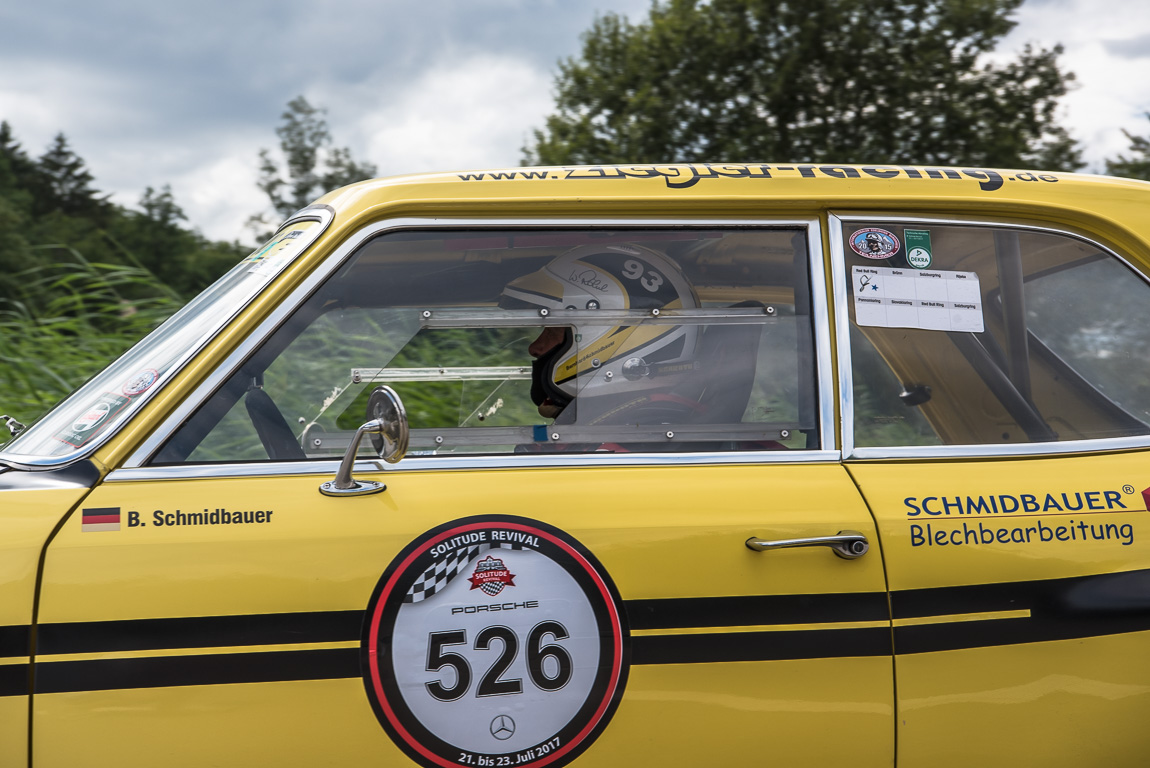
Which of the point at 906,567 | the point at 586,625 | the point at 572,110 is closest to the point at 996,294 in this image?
the point at 906,567

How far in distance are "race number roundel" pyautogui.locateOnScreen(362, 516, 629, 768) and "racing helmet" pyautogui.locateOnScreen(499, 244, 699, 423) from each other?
1.65ft

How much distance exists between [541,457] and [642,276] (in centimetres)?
54

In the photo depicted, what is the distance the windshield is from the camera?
77.8 inches

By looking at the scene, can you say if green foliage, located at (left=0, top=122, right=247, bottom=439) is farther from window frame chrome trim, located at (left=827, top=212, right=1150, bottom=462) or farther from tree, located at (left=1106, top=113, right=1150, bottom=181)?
tree, located at (left=1106, top=113, right=1150, bottom=181)

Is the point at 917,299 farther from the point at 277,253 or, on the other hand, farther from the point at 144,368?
the point at 144,368

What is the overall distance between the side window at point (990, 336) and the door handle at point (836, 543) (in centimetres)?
31

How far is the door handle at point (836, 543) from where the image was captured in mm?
1924

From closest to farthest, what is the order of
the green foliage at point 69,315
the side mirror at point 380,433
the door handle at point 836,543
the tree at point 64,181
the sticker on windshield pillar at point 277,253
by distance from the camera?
the side mirror at point 380,433 → the door handle at point 836,543 → the sticker on windshield pillar at point 277,253 → the green foliage at point 69,315 → the tree at point 64,181

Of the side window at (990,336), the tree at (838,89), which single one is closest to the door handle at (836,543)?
the side window at (990,336)

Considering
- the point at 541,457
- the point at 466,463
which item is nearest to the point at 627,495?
the point at 541,457

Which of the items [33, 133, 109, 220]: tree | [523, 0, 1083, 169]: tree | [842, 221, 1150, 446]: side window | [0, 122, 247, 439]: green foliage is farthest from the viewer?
[33, 133, 109, 220]: tree

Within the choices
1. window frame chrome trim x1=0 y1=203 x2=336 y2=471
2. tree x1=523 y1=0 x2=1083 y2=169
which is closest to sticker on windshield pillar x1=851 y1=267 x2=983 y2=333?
window frame chrome trim x1=0 y1=203 x2=336 y2=471

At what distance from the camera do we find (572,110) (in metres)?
14.5

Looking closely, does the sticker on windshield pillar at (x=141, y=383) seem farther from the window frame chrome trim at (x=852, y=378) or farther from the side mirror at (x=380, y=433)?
the window frame chrome trim at (x=852, y=378)
